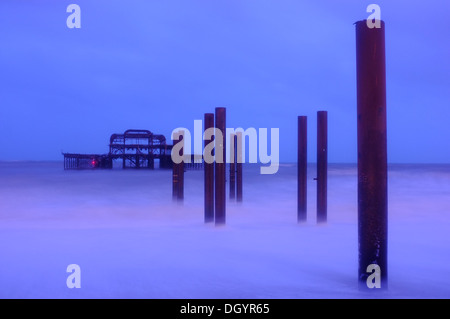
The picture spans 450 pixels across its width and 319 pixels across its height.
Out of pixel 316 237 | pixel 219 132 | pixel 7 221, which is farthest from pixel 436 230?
pixel 7 221

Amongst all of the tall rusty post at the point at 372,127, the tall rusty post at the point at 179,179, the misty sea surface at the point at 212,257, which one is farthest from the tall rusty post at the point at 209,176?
the tall rusty post at the point at 372,127

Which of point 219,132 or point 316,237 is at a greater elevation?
point 219,132

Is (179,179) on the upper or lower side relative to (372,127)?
A: lower

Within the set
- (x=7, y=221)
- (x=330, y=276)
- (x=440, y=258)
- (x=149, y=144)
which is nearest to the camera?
(x=330, y=276)

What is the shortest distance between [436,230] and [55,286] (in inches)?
225

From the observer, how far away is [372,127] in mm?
3164

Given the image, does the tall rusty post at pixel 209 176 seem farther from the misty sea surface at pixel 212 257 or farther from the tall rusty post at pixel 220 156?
the misty sea surface at pixel 212 257

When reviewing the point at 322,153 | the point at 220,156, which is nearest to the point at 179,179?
the point at 220,156

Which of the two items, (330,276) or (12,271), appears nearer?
(330,276)

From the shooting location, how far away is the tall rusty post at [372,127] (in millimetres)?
3162

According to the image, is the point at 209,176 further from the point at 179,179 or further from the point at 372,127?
the point at 372,127

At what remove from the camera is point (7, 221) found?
28.6 ft
